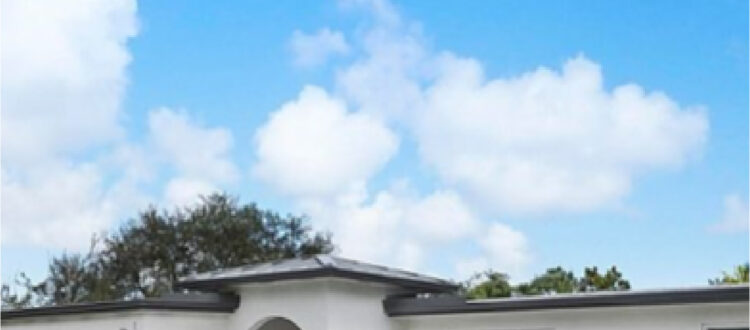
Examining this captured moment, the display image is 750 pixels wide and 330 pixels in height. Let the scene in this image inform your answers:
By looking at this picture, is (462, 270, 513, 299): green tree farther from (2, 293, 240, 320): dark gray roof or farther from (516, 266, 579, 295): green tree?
(2, 293, 240, 320): dark gray roof

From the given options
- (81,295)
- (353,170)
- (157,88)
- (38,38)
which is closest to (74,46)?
(38,38)

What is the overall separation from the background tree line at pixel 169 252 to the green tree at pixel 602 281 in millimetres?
1342

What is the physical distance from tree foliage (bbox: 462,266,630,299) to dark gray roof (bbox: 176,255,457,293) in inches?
550

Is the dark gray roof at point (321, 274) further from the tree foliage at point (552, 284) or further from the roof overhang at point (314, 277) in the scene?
the tree foliage at point (552, 284)

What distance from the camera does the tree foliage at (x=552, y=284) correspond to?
2627 cm

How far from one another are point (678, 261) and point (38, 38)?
10.4m

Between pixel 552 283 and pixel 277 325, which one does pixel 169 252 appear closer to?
pixel 552 283

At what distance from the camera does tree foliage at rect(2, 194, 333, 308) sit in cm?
2939

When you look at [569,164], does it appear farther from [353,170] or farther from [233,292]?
[233,292]

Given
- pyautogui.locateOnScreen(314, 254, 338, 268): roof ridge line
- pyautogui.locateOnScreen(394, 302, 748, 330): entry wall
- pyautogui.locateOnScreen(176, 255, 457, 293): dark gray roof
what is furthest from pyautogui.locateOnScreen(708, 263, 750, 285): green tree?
pyautogui.locateOnScreen(314, 254, 338, 268): roof ridge line

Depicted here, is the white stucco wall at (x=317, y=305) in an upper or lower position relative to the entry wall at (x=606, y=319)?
upper

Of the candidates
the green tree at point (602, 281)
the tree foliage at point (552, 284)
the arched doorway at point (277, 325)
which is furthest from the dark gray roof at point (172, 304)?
the green tree at point (602, 281)

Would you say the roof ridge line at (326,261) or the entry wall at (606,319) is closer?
the entry wall at (606,319)

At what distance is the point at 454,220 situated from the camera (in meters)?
21.5
